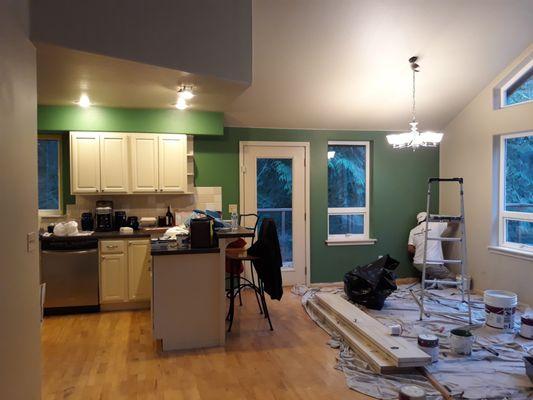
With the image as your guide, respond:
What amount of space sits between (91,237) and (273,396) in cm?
286

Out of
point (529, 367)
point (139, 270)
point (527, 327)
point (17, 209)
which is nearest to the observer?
point (17, 209)

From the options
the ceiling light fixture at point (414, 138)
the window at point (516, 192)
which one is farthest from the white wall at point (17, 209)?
the window at point (516, 192)

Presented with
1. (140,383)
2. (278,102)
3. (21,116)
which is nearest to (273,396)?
(140,383)

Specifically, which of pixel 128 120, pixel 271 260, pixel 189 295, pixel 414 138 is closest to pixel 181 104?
pixel 128 120

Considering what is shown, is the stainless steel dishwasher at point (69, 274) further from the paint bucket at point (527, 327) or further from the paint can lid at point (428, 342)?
the paint bucket at point (527, 327)

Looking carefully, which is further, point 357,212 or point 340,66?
point 357,212

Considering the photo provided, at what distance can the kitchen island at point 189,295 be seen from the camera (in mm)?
3752

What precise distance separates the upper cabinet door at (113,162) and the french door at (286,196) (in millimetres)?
1714

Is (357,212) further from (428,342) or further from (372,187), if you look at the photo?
(428,342)

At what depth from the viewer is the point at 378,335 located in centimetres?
370

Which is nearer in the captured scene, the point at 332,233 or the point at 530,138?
the point at 530,138

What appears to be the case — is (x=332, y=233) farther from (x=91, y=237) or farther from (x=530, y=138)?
(x=91, y=237)

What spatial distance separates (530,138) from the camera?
16.9 feet

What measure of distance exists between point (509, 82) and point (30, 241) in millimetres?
5344
